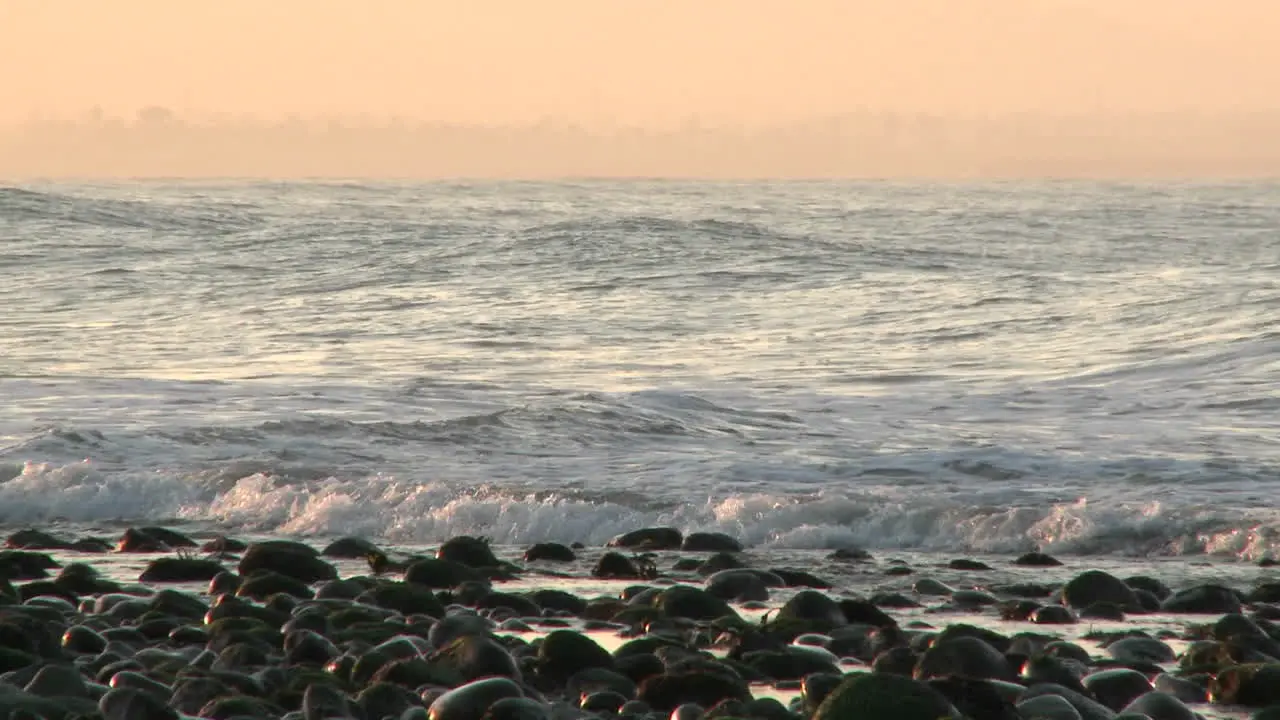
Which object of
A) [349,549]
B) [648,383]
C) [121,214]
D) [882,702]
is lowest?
[121,214]

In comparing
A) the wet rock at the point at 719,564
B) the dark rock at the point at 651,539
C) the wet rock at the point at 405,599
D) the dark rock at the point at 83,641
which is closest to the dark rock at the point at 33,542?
the wet rock at the point at 405,599

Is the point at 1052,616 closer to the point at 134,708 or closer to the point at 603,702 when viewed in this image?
the point at 603,702

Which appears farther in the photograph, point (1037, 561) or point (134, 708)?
point (1037, 561)

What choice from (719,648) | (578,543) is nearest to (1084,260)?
(578,543)

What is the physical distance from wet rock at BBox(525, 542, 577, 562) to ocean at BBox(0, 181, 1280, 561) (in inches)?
39.5

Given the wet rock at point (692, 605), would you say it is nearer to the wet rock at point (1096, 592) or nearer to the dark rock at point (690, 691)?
the dark rock at point (690, 691)

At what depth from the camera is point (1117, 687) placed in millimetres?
5465

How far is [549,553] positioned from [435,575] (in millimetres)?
1232

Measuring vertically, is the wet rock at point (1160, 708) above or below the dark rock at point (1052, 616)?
above

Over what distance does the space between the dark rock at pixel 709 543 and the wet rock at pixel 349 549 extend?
69.3 inches

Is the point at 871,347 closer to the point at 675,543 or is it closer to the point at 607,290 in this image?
the point at 607,290

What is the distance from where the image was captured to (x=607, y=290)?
1023 inches

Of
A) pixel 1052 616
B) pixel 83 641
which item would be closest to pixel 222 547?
pixel 83 641

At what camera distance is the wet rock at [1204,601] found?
7316 mm
